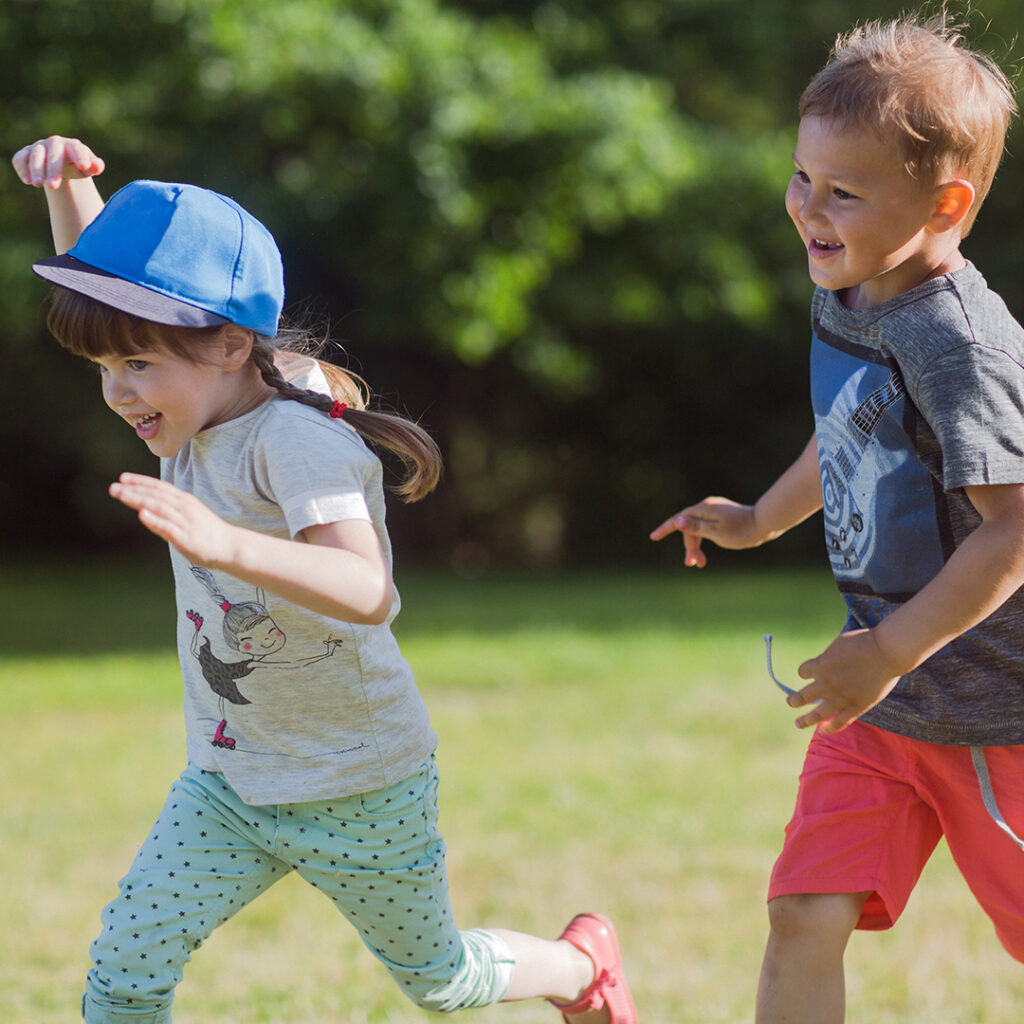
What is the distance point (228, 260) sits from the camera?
237 cm

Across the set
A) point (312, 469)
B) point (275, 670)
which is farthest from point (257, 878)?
point (312, 469)

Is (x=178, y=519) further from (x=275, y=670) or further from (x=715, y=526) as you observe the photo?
(x=715, y=526)

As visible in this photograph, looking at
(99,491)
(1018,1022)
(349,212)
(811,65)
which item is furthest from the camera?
(99,491)

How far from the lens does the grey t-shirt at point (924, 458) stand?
213 centimetres

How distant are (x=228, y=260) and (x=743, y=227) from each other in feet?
40.4

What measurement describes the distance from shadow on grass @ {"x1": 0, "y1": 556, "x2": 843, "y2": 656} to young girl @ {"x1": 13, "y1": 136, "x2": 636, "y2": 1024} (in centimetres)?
695

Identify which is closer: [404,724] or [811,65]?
[404,724]

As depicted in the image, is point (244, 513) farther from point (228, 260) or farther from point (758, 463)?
point (758, 463)

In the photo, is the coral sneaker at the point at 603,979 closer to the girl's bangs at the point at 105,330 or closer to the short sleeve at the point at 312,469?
the short sleeve at the point at 312,469

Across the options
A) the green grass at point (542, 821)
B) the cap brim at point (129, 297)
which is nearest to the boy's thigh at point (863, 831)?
the green grass at point (542, 821)

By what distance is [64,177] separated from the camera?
2711mm

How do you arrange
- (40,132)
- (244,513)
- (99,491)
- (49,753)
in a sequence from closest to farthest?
(244,513), (49,753), (40,132), (99,491)

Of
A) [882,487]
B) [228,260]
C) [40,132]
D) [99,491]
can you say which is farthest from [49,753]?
[99,491]

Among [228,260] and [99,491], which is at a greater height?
[228,260]
